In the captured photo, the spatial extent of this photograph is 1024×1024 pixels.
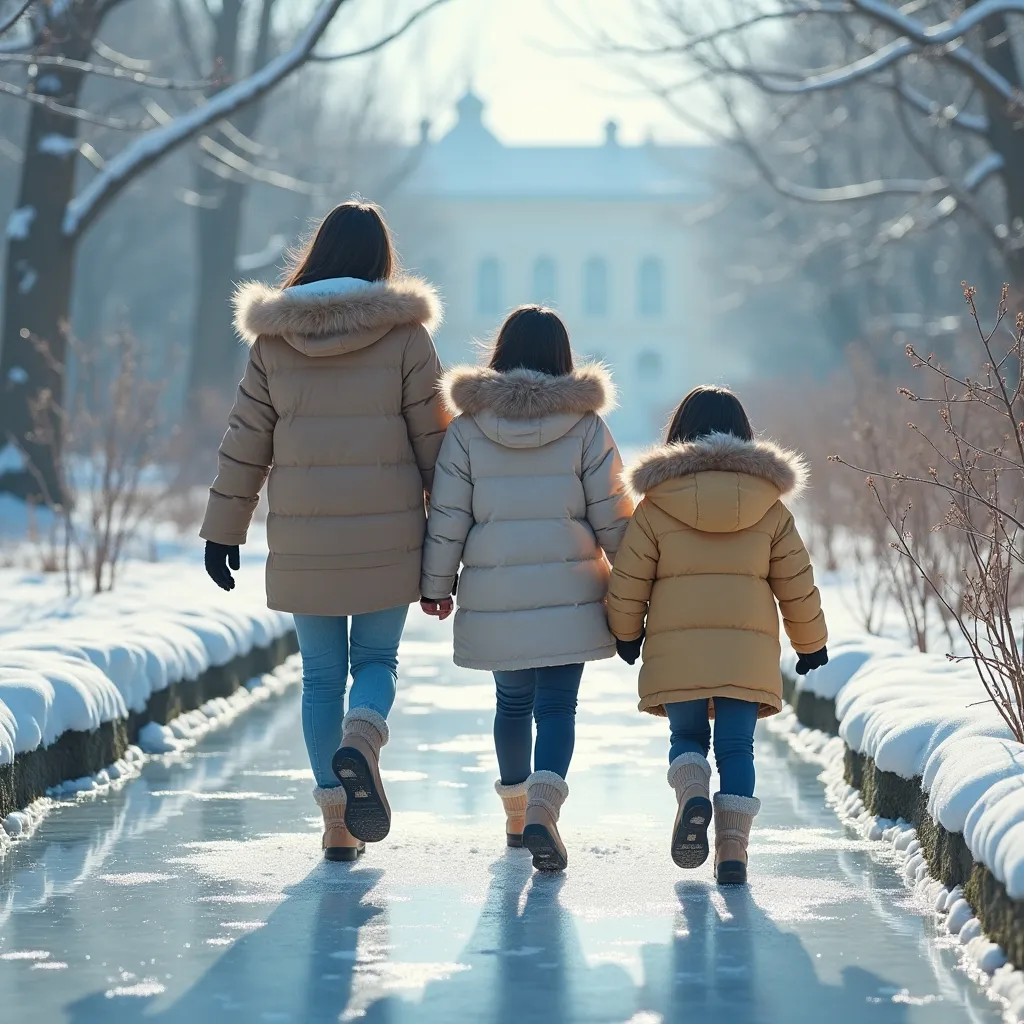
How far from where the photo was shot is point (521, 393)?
5.64 meters

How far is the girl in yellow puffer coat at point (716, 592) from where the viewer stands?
217 inches

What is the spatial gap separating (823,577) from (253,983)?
10983mm

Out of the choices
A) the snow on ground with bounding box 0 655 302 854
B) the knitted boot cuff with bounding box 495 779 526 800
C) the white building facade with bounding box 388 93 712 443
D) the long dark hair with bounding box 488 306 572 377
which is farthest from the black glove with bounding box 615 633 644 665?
Result: the white building facade with bounding box 388 93 712 443

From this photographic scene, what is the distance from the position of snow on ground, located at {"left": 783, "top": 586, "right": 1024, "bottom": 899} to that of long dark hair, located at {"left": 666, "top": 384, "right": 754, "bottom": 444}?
1058 millimetres

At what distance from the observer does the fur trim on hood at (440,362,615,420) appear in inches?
222

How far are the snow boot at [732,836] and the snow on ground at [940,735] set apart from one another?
491 millimetres

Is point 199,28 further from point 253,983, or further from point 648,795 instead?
point 253,983

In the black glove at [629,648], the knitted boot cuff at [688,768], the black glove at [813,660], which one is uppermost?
the black glove at [629,648]

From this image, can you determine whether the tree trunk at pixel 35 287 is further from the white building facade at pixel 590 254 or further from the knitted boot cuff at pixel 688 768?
the white building facade at pixel 590 254

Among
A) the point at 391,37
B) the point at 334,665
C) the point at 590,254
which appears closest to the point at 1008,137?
the point at 391,37

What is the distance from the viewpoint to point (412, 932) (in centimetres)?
481

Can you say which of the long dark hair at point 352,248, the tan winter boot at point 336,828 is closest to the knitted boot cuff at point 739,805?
the tan winter boot at point 336,828

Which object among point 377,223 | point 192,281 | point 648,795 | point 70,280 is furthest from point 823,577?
point 192,281

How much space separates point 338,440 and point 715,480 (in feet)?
3.50
